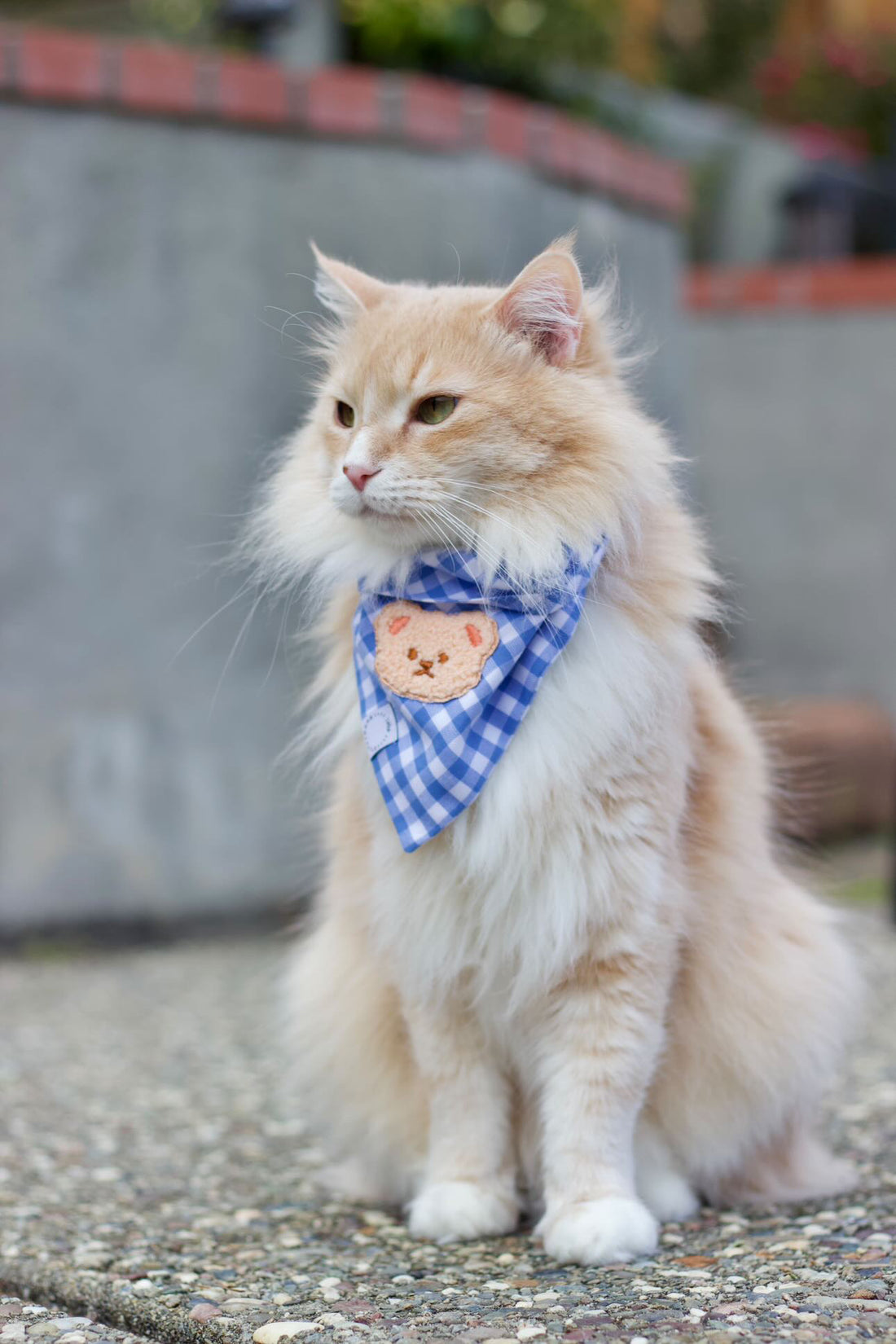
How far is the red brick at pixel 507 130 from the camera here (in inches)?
206

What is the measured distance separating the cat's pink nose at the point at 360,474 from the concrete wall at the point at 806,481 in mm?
5858

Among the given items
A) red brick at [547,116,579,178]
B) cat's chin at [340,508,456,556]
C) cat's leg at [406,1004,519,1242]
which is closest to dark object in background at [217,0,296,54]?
red brick at [547,116,579,178]

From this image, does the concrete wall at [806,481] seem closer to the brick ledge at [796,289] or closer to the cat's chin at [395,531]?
the brick ledge at [796,289]

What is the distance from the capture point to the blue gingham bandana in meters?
2.16

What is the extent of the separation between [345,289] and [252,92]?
2910 mm

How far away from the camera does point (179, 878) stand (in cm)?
507

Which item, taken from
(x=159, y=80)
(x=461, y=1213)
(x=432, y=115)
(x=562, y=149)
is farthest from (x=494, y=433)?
(x=562, y=149)

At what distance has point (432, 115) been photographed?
5.15m

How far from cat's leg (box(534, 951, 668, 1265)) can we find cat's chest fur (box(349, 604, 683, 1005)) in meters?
0.08

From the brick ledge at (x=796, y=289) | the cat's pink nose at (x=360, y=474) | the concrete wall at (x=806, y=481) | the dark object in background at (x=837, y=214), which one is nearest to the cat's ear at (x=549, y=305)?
the cat's pink nose at (x=360, y=474)

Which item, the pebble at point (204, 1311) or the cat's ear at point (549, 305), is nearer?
the pebble at point (204, 1311)

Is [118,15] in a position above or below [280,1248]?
above

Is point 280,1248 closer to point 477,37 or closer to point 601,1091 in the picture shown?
point 601,1091

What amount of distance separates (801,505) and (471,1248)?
6.50 meters
